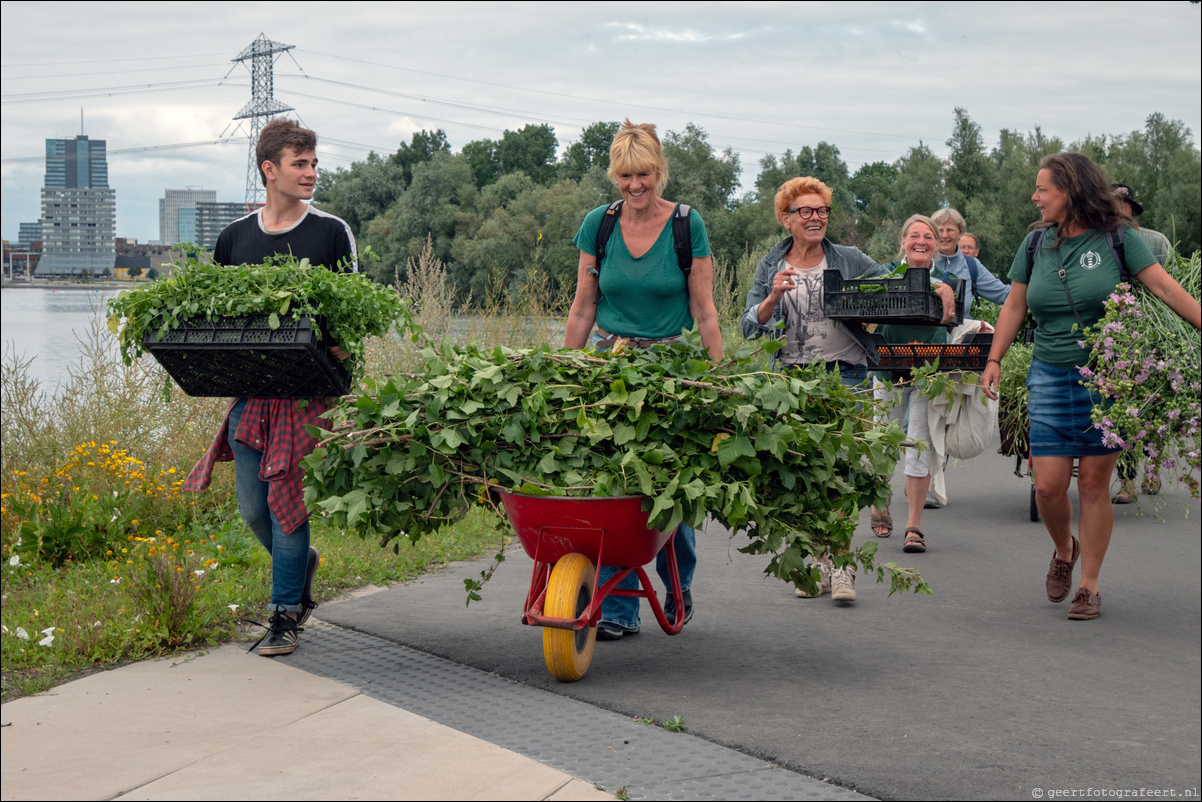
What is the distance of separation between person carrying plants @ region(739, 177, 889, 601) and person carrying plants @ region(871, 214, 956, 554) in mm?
745

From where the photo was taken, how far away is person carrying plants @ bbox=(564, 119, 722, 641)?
485cm

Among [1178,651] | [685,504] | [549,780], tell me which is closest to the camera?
[549,780]

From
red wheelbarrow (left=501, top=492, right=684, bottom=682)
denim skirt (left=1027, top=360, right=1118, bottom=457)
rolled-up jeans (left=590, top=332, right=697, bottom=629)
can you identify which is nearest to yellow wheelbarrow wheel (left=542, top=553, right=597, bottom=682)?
red wheelbarrow (left=501, top=492, right=684, bottom=682)

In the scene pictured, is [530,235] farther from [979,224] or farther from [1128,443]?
[1128,443]

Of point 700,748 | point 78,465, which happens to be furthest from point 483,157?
point 700,748

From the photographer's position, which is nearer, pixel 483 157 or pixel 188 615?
pixel 188 615

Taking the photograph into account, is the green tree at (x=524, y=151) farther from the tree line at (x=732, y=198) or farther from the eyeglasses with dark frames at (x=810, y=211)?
the eyeglasses with dark frames at (x=810, y=211)

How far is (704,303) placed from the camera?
16.1 ft

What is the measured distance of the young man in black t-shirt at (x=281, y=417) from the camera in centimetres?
454

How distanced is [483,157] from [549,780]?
71863 mm

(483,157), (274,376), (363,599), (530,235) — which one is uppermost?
(483,157)

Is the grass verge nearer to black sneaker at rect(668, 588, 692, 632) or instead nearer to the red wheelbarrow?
the red wheelbarrow

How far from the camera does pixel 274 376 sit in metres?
4.34

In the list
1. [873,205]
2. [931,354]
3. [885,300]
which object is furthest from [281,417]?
[873,205]
